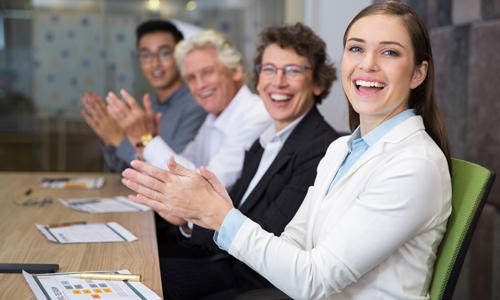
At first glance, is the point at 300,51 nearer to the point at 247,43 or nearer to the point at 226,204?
the point at 226,204

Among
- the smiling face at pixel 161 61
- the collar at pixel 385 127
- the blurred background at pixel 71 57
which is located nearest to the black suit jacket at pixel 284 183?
the collar at pixel 385 127

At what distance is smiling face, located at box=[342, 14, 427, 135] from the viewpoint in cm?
131

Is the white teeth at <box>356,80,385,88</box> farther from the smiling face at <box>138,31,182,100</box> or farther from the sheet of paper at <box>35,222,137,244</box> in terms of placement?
the smiling face at <box>138,31,182,100</box>

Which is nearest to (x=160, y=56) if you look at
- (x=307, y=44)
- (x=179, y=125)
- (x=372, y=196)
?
(x=179, y=125)

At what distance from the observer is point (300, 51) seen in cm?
213

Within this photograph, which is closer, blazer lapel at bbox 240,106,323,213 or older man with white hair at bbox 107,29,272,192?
blazer lapel at bbox 240,106,323,213

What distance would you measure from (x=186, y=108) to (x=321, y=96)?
3.79 feet

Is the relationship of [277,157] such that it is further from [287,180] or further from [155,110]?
[155,110]

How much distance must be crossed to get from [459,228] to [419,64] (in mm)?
405

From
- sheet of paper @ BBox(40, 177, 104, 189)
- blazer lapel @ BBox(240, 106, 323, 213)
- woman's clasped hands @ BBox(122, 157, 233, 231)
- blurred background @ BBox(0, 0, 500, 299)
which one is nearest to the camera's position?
woman's clasped hands @ BBox(122, 157, 233, 231)

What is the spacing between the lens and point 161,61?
336 centimetres

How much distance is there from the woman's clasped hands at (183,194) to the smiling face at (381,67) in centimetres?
44

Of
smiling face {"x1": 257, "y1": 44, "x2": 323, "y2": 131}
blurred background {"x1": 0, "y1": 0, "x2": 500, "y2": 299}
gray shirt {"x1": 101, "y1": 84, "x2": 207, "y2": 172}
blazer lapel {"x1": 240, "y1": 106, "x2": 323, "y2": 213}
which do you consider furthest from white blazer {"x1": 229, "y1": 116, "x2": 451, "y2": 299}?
blurred background {"x1": 0, "y1": 0, "x2": 500, "y2": 299}

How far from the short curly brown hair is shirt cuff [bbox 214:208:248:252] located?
105 centimetres
